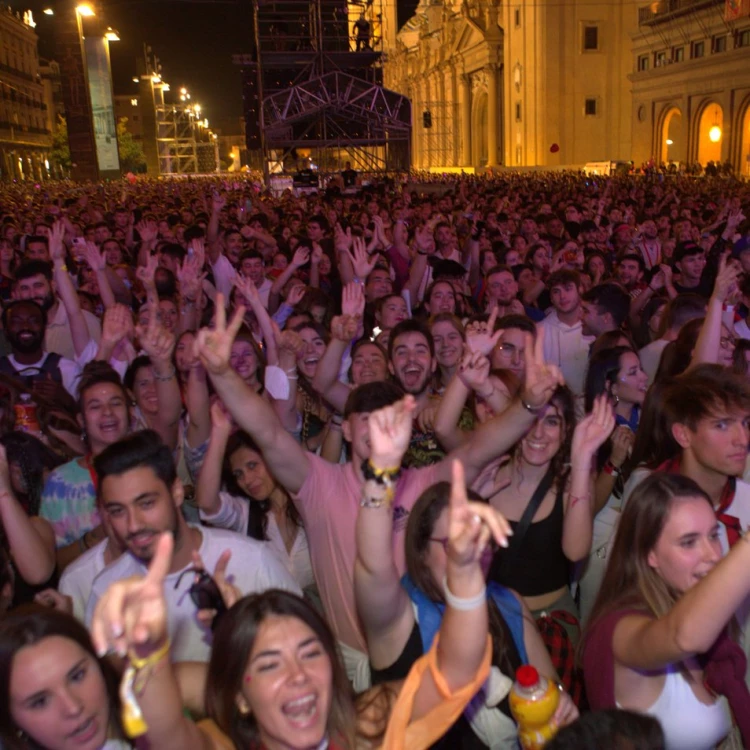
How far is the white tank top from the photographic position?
247 cm

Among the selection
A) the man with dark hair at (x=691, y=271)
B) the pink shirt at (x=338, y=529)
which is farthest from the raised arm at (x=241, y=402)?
the man with dark hair at (x=691, y=271)

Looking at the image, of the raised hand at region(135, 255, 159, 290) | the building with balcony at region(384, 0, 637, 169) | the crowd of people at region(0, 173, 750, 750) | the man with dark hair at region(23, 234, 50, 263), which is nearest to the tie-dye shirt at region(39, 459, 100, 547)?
the crowd of people at region(0, 173, 750, 750)

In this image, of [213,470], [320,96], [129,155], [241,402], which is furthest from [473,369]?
[129,155]

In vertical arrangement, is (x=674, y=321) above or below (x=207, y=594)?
above

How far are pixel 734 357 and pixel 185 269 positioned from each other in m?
4.22

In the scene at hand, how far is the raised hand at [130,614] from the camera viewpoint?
65.7 inches

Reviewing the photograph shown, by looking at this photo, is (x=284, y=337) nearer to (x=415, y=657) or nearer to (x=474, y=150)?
(x=415, y=657)

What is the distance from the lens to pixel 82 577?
10.8 ft

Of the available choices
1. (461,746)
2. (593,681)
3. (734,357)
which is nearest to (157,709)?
(461,746)

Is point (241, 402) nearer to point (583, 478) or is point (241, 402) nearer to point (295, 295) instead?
point (583, 478)

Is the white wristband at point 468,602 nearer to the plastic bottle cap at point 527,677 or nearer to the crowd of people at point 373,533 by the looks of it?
the crowd of people at point 373,533

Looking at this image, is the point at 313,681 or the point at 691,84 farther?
the point at 691,84

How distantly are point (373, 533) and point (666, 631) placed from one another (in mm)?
819

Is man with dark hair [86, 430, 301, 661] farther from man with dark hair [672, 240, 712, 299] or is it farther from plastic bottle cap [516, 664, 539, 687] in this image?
man with dark hair [672, 240, 712, 299]
